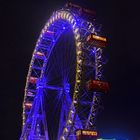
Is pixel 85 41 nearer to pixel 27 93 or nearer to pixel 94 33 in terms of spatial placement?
pixel 94 33

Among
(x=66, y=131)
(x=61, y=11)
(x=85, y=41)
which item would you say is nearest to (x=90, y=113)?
(x=66, y=131)

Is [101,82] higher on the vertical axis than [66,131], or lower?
higher

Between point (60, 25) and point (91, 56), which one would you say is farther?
point (60, 25)

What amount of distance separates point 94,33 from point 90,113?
8.68 metres

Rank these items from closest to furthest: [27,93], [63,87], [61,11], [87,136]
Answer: [87,136], [63,87], [61,11], [27,93]

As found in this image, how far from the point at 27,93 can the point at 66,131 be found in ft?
49.7

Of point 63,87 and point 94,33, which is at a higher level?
point 94,33

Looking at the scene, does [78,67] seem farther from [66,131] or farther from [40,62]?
[40,62]

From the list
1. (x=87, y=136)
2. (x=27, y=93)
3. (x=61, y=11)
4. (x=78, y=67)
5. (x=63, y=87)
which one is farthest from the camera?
(x=27, y=93)

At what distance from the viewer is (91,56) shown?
44.8 metres

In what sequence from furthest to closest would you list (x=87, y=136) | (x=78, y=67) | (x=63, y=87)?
(x=63, y=87)
(x=78, y=67)
(x=87, y=136)

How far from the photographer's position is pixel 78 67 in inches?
1681

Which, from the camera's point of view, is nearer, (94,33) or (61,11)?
(94,33)

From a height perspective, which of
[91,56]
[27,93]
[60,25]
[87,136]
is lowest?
[87,136]
